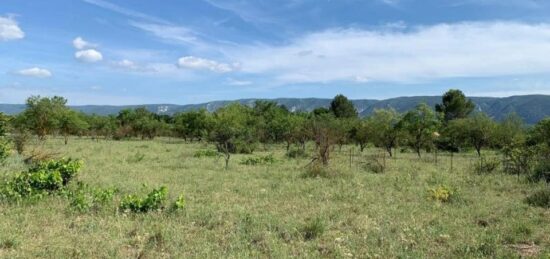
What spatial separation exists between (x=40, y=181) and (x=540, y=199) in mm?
12516

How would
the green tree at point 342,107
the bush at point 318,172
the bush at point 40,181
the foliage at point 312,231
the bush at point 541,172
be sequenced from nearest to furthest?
1. the foliage at point 312,231
2. the bush at point 40,181
3. the bush at point 541,172
4. the bush at point 318,172
5. the green tree at point 342,107

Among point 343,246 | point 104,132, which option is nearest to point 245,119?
point 104,132

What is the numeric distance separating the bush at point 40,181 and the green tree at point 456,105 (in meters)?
79.5

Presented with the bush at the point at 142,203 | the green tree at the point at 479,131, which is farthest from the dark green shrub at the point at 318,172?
the green tree at the point at 479,131

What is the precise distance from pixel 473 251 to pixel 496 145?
4309 centimetres

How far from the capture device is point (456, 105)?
3243 inches

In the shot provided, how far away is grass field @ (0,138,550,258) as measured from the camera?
23.1 feet

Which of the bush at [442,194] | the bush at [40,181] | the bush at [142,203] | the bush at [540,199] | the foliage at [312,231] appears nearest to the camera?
the foliage at [312,231]

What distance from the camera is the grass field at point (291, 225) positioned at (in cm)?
705

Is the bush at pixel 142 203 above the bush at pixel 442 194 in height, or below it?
above

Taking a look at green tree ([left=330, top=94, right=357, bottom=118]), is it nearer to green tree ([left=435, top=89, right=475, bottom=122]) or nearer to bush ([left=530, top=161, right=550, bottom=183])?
green tree ([left=435, top=89, right=475, bottom=122])

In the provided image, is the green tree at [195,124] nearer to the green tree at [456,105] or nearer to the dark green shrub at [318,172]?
the dark green shrub at [318,172]

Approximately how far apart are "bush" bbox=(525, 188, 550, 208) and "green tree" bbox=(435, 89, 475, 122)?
7489cm

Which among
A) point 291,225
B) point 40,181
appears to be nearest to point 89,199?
point 40,181
